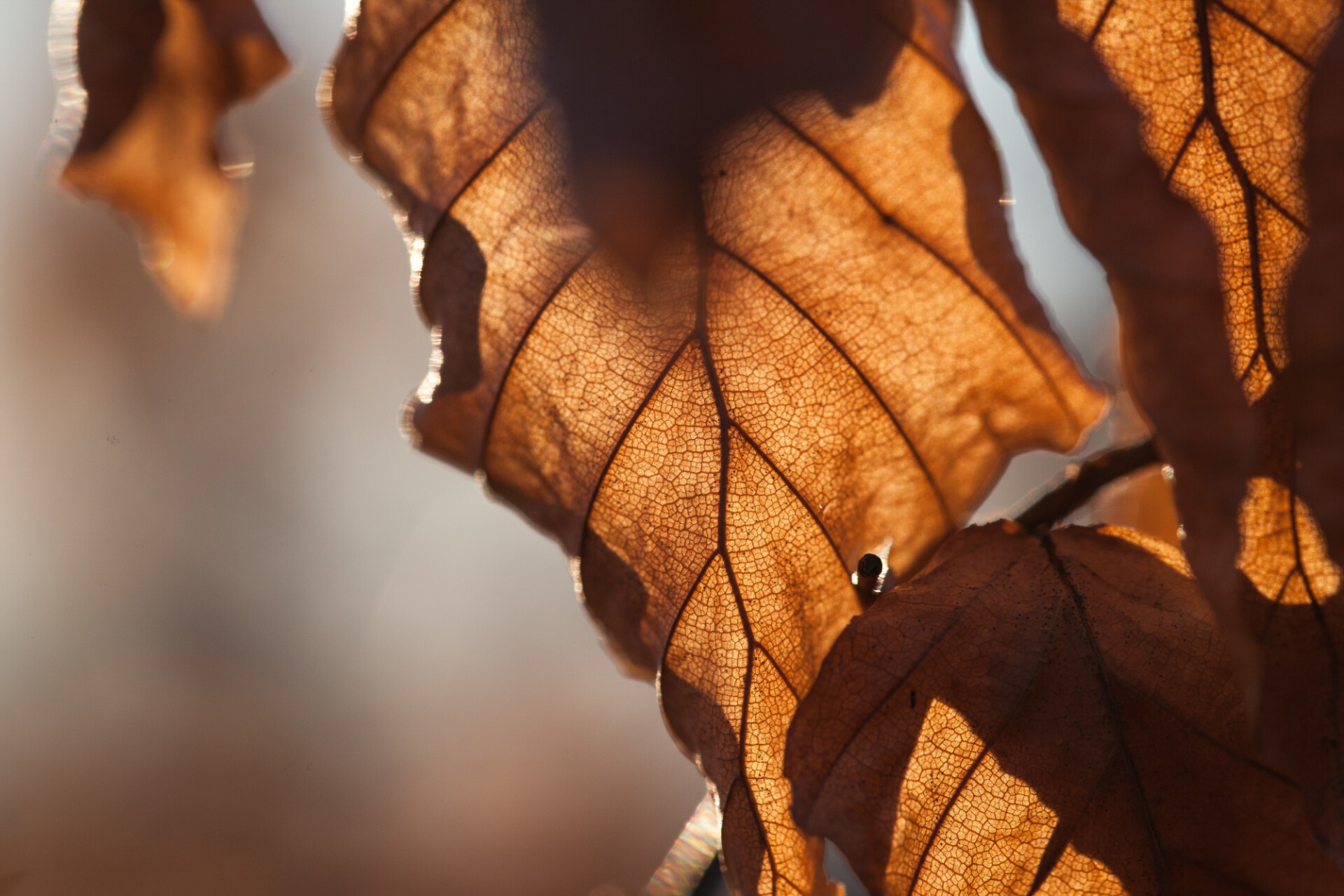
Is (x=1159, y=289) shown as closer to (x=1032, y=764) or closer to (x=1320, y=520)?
(x=1320, y=520)

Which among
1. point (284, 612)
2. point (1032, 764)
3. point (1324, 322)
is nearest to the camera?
point (1324, 322)

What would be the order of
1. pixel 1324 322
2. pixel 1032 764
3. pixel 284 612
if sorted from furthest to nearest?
pixel 284 612 → pixel 1032 764 → pixel 1324 322

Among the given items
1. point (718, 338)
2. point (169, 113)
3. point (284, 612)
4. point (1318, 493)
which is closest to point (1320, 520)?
point (1318, 493)

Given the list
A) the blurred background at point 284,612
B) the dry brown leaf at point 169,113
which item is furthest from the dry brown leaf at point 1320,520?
the blurred background at point 284,612

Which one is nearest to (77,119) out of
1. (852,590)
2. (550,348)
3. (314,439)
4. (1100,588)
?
(550,348)

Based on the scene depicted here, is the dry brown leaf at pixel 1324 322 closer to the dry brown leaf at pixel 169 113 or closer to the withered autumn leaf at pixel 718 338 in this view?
the withered autumn leaf at pixel 718 338

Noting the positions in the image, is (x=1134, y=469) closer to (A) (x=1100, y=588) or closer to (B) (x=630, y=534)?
(A) (x=1100, y=588)

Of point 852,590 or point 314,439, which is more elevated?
point 852,590

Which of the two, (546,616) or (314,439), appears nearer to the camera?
(314,439)
